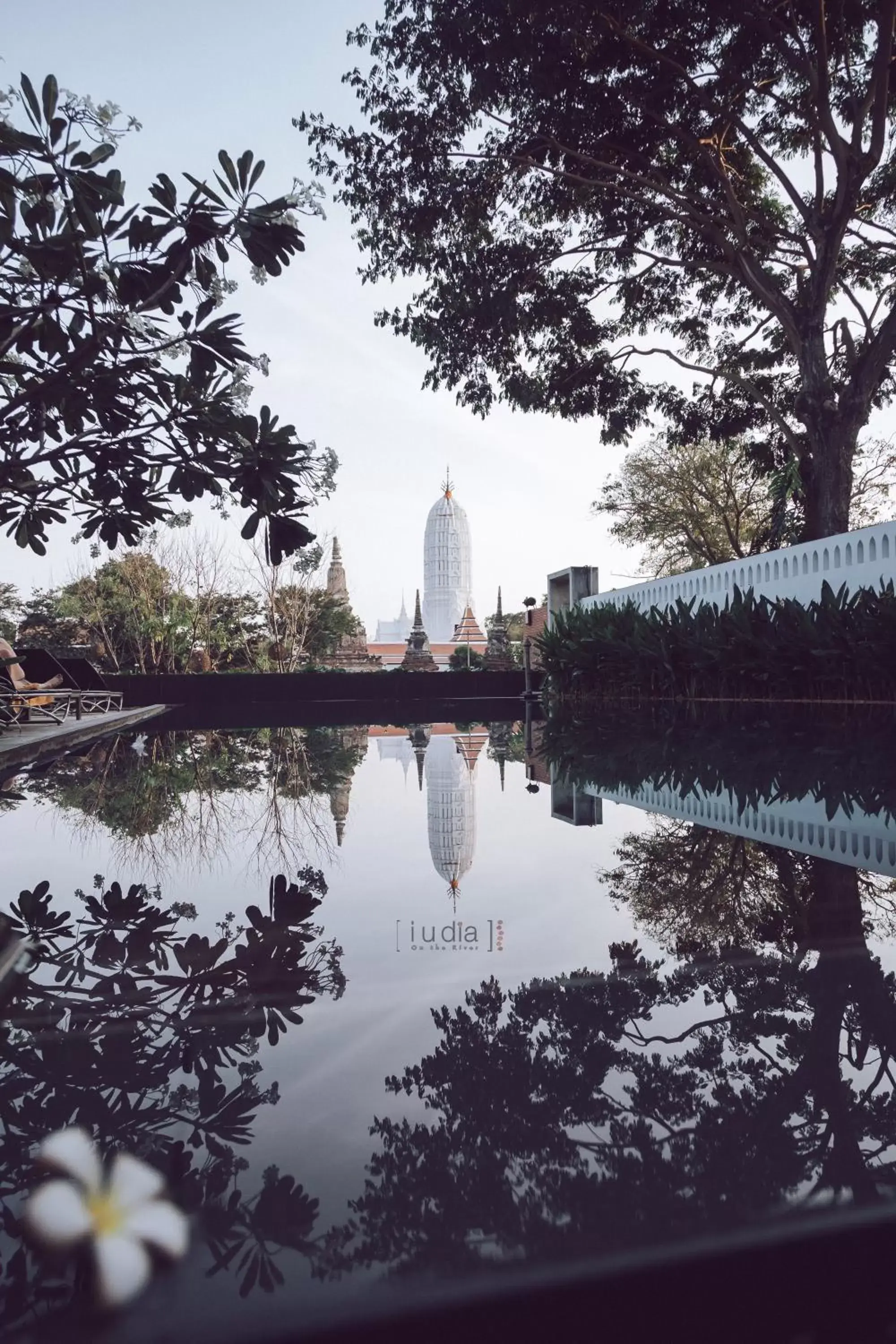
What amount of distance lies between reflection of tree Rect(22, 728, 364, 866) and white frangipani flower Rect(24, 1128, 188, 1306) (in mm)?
1733

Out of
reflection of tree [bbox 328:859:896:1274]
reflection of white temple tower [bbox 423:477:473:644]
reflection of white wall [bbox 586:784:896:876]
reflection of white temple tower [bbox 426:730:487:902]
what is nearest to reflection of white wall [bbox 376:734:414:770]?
reflection of white temple tower [bbox 426:730:487:902]

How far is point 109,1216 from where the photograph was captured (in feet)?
2.53

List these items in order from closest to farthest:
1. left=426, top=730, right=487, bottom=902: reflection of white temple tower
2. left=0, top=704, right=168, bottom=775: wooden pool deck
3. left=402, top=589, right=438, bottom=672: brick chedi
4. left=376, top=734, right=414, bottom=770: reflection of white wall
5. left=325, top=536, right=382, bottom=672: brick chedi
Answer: left=426, top=730, right=487, bottom=902: reflection of white temple tower, left=0, top=704, right=168, bottom=775: wooden pool deck, left=376, top=734, right=414, bottom=770: reflection of white wall, left=325, top=536, right=382, bottom=672: brick chedi, left=402, top=589, right=438, bottom=672: brick chedi

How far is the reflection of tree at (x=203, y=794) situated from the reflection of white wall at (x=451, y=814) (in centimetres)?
39

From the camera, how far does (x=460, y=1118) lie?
3.14 ft

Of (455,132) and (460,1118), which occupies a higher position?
(455,132)

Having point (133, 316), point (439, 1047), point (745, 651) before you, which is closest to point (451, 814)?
point (133, 316)

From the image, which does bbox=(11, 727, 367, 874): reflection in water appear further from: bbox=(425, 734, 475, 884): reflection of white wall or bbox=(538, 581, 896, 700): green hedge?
bbox=(538, 581, 896, 700): green hedge

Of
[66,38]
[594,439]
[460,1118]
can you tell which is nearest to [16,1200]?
[460,1118]

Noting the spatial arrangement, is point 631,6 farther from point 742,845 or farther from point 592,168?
point 742,845

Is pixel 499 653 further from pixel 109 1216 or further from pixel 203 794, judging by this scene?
pixel 109 1216

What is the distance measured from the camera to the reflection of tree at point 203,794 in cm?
294

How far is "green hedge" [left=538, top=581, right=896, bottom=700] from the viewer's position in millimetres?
7695

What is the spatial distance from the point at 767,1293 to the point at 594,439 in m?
14.3
